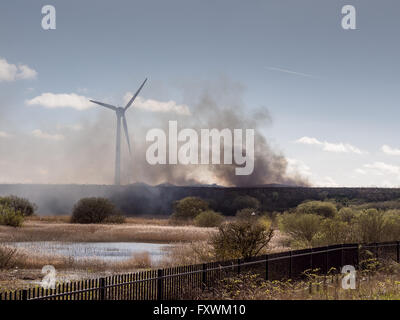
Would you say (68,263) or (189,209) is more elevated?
(189,209)

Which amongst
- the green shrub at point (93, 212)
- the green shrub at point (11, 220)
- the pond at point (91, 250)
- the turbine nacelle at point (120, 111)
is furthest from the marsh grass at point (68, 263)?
the turbine nacelle at point (120, 111)

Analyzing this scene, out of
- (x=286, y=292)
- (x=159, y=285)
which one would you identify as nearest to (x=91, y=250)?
(x=286, y=292)

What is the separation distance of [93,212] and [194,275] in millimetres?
55742

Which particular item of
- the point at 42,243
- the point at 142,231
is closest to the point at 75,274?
the point at 42,243

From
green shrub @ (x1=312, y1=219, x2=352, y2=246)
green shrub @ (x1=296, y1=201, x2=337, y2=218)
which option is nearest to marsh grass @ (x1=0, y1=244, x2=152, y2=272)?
green shrub @ (x1=312, y1=219, x2=352, y2=246)

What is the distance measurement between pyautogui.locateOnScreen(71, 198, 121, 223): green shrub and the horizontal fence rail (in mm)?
48597

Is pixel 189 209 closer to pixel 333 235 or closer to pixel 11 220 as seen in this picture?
pixel 11 220

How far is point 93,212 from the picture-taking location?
7256 centimetres

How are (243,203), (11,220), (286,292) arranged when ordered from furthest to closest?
(243,203) → (11,220) → (286,292)

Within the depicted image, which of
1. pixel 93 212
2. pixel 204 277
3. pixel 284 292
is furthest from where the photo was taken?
pixel 93 212

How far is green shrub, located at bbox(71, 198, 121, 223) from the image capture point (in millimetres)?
72688

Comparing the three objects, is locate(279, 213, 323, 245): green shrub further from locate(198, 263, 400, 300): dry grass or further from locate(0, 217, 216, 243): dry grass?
locate(198, 263, 400, 300): dry grass
